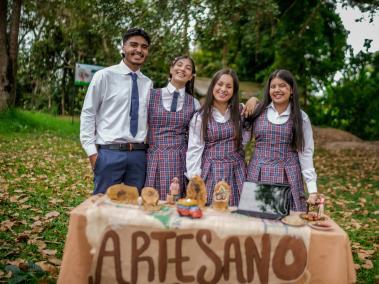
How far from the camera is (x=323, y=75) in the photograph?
1317 cm

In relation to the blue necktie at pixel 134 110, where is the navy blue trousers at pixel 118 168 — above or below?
below

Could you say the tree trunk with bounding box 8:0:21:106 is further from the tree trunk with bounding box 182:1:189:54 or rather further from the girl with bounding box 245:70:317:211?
the girl with bounding box 245:70:317:211

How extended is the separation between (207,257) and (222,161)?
38.6 inches

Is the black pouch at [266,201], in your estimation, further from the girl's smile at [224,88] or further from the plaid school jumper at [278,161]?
the girl's smile at [224,88]

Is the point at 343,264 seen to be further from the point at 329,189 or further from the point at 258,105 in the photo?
the point at 329,189

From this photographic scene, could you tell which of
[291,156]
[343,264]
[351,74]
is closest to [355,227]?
[291,156]

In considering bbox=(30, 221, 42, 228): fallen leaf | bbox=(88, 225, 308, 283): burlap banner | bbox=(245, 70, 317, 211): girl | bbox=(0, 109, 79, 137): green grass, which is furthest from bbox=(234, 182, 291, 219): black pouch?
bbox=(0, 109, 79, 137): green grass

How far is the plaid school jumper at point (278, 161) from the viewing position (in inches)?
131

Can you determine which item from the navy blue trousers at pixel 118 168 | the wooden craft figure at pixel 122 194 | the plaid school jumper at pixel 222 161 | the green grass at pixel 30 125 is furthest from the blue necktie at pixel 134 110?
the green grass at pixel 30 125

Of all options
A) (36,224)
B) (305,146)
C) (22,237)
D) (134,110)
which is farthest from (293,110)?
(36,224)

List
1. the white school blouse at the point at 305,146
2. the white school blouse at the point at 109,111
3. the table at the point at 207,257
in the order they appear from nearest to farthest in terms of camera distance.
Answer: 1. the table at the point at 207,257
2. the white school blouse at the point at 305,146
3. the white school blouse at the point at 109,111

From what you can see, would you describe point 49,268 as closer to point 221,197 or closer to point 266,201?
point 221,197

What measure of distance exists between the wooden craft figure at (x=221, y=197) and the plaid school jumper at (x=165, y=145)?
26.0 inches

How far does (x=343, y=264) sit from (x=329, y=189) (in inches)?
204
